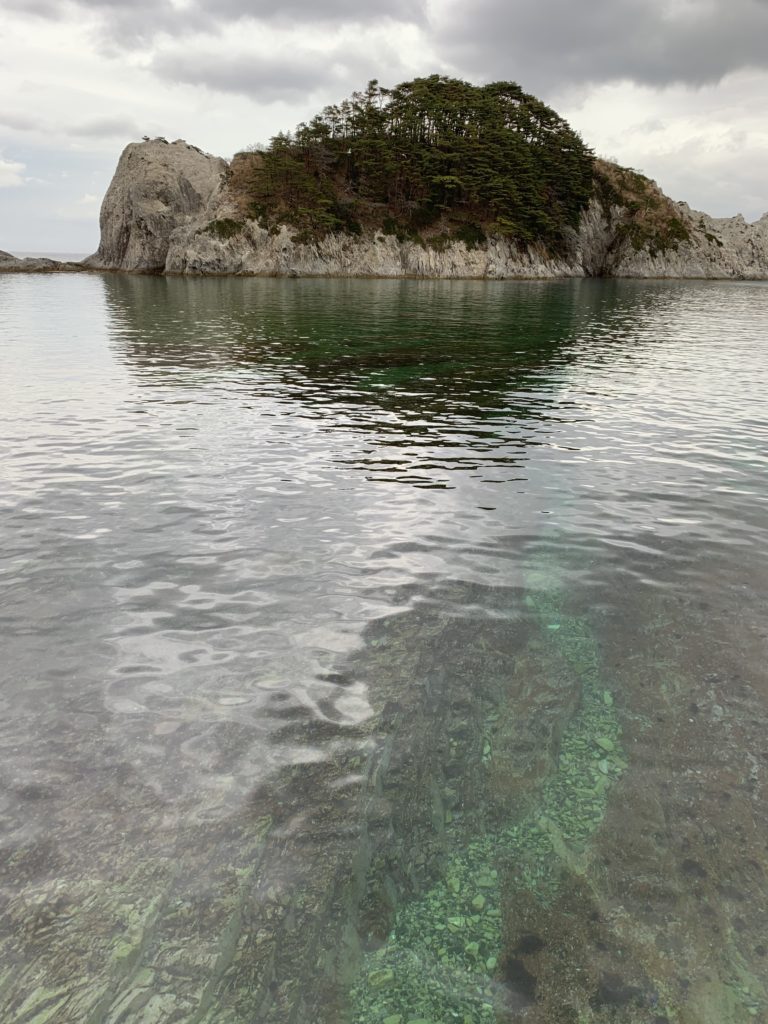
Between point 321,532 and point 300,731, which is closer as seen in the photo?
point 300,731

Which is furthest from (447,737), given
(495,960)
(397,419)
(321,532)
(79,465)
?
(397,419)

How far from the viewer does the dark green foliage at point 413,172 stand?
111 metres

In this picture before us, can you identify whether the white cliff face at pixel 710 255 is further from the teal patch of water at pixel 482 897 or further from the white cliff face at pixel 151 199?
the teal patch of water at pixel 482 897

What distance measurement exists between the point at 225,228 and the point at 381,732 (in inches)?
4484

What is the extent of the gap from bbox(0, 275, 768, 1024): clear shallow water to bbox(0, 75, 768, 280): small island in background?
102698mm

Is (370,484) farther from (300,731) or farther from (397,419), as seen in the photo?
(300,731)

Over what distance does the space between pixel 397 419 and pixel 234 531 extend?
29.8ft

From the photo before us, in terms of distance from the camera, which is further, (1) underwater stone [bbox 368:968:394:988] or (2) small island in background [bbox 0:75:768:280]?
(2) small island in background [bbox 0:75:768:280]

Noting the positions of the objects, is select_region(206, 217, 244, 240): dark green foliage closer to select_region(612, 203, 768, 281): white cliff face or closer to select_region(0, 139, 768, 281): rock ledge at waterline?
select_region(0, 139, 768, 281): rock ledge at waterline

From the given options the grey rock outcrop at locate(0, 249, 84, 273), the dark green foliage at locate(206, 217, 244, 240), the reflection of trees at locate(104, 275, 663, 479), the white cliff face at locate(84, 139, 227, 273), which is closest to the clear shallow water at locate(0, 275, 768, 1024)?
the reflection of trees at locate(104, 275, 663, 479)

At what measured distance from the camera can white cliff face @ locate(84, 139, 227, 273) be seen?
12394 cm

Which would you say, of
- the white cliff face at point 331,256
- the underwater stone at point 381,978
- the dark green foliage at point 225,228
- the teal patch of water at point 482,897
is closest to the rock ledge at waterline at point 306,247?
the white cliff face at point 331,256

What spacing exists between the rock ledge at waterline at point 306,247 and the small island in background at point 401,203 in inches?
11.3

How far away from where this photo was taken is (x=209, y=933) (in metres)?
3.93
